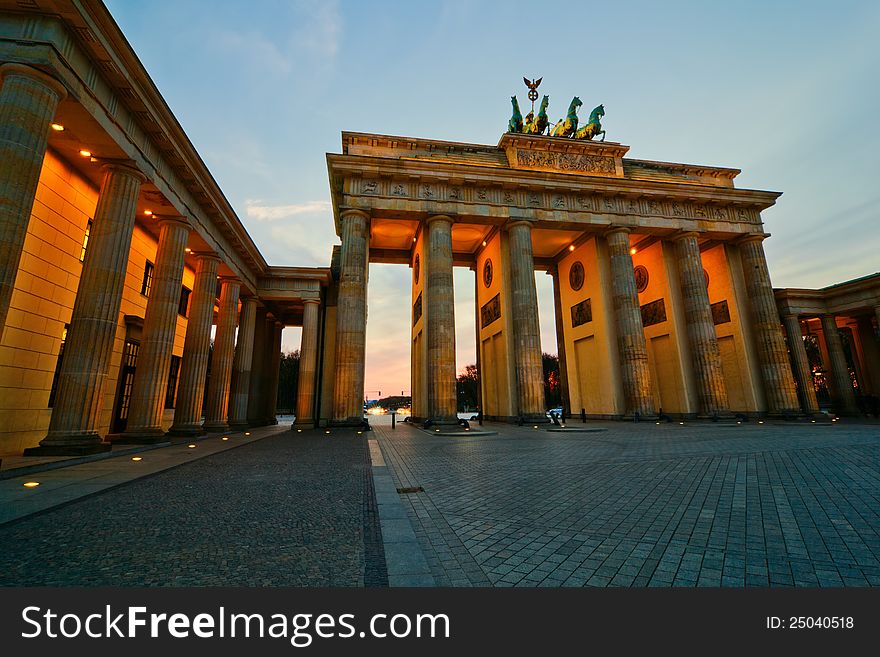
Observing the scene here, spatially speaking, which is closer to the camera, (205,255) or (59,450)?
(59,450)

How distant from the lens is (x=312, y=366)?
24.0 m

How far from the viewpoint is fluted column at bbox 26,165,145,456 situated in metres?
9.43

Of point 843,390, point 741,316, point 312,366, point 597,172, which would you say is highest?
point 597,172

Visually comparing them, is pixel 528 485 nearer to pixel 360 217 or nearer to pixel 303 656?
pixel 303 656

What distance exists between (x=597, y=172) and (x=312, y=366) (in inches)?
958

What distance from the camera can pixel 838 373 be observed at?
27.8 m

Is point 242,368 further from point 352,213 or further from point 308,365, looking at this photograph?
point 352,213

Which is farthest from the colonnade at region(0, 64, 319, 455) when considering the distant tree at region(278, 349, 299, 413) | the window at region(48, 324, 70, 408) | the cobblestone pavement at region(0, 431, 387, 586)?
the distant tree at region(278, 349, 299, 413)

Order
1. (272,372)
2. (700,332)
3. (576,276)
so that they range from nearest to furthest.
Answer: (700,332)
(272,372)
(576,276)

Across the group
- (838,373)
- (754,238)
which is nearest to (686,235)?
(754,238)

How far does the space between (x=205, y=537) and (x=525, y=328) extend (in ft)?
65.7

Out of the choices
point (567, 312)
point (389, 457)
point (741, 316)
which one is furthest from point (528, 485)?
point (741, 316)

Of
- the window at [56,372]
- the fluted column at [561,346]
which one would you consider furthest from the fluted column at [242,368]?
the fluted column at [561,346]

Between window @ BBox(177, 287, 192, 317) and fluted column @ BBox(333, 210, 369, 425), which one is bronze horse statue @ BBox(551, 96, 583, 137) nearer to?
fluted column @ BBox(333, 210, 369, 425)
